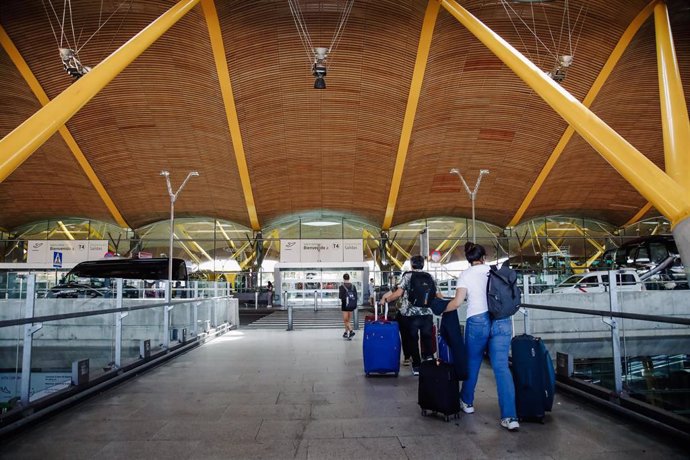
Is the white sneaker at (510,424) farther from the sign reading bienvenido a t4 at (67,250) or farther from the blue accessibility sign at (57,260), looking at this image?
the blue accessibility sign at (57,260)

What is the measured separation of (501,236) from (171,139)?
22.3 m

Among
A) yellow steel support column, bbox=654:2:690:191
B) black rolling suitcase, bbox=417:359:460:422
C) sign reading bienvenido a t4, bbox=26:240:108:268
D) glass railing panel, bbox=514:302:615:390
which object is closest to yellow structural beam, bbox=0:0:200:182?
black rolling suitcase, bbox=417:359:460:422

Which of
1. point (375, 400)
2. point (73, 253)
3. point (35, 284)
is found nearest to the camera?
point (35, 284)

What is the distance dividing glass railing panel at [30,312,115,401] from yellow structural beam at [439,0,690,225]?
947cm

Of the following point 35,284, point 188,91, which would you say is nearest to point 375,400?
point 35,284

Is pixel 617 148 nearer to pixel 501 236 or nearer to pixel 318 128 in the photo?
pixel 318 128

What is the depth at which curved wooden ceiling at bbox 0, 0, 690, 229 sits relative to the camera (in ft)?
61.6

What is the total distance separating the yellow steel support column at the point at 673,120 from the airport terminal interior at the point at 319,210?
0.06 metres

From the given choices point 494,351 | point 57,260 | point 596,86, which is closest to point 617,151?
point 494,351

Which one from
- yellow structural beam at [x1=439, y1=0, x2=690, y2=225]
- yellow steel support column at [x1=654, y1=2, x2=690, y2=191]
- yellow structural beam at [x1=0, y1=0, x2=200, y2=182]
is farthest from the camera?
yellow steel support column at [x1=654, y1=2, x2=690, y2=191]

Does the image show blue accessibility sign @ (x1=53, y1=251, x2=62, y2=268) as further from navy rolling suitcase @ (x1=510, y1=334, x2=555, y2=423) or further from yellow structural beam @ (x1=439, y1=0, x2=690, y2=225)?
navy rolling suitcase @ (x1=510, y1=334, x2=555, y2=423)

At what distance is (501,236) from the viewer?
111 feet

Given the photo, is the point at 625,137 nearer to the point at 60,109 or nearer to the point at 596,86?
the point at 596,86

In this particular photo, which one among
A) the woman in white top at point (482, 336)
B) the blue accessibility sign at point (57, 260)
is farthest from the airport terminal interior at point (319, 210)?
the blue accessibility sign at point (57, 260)
